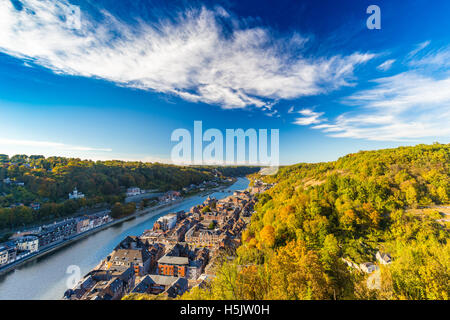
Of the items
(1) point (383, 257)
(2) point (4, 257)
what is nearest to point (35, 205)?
(2) point (4, 257)

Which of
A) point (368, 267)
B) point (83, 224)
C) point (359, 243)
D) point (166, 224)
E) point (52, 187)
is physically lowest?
point (83, 224)

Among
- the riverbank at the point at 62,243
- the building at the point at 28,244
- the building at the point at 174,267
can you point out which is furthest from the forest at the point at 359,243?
the building at the point at 28,244

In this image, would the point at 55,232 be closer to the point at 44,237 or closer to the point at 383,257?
the point at 44,237

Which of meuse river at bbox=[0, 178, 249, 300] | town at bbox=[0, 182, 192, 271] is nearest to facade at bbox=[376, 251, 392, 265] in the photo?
meuse river at bbox=[0, 178, 249, 300]

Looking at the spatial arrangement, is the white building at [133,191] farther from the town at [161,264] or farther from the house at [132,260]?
the house at [132,260]

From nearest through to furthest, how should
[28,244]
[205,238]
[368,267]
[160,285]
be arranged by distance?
[368,267], [160,285], [28,244], [205,238]

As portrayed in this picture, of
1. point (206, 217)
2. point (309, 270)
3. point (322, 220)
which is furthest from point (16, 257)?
point (322, 220)


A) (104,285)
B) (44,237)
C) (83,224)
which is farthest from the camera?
(83,224)
